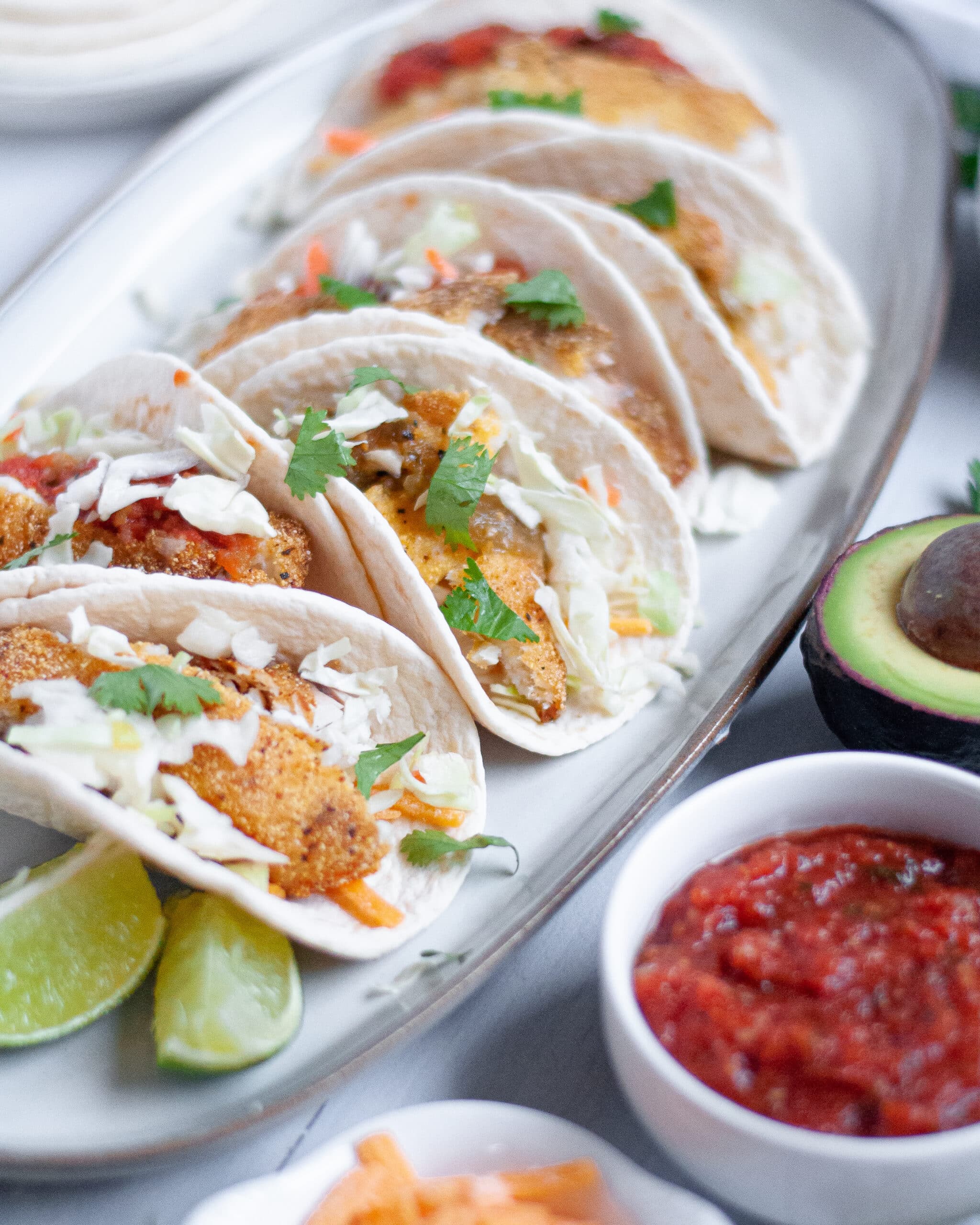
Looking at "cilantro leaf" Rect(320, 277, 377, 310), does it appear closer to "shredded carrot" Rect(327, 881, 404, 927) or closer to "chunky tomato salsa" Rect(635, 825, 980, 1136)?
"shredded carrot" Rect(327, 881, 404, 927)

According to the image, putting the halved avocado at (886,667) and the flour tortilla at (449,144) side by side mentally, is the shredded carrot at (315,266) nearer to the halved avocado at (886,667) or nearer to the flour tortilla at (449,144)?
the flour tortilla at (449,144)

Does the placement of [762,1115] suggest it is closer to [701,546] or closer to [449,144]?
[701,546]

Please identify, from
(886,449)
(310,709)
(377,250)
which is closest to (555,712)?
(310,709)

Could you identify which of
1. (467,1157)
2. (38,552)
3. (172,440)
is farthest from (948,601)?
(38,552)

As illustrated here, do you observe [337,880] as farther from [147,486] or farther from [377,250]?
[377,250]

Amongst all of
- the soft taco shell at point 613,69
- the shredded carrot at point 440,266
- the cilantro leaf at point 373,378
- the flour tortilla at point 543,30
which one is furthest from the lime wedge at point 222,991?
the soft taco shell at point 613,69

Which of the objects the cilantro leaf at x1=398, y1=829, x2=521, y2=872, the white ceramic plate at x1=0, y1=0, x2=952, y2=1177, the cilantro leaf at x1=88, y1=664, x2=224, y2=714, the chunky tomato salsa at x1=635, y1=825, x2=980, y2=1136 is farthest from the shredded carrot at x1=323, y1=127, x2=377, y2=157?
the chunky tomato salsa at x1=635, y1=825, x2=980, y2=1136
